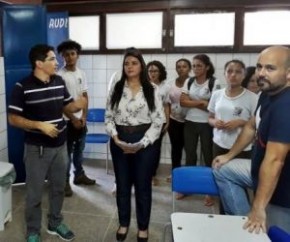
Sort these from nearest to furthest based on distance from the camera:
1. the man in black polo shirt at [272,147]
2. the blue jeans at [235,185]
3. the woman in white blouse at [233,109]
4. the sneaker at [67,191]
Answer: the man in black polo shirt at [272,147], the blue jeans at [235,185], the woman in white blouse at [233,109], the sneaker at [67,191]

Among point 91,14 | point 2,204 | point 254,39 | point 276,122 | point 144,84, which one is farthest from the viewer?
point 91,14

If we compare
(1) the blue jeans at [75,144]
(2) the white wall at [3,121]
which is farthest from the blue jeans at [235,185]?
(2) the white wall at [3,121]

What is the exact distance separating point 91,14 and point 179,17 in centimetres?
110

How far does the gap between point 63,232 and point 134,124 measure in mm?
971

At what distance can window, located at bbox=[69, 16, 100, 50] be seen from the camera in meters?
4.13

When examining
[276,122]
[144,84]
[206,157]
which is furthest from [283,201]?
[206,157]

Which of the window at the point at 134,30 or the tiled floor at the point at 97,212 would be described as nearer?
the tiled floor at the point at 97,212

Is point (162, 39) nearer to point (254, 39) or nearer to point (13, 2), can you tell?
point (254, 39)

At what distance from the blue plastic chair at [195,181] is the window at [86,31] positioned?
275 centimetres

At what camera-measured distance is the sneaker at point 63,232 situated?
7.69ft

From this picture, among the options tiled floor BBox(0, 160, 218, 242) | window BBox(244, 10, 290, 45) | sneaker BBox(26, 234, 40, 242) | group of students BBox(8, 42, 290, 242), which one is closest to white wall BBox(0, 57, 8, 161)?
tiled floor BBox(0, 160, 218, 242)

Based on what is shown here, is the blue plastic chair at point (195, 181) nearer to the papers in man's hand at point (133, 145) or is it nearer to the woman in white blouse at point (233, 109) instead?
the papers in man's hand at point (133, 145)

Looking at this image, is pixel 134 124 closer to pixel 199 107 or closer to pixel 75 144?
pixel 199 107

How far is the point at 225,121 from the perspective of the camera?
8.31 ft
